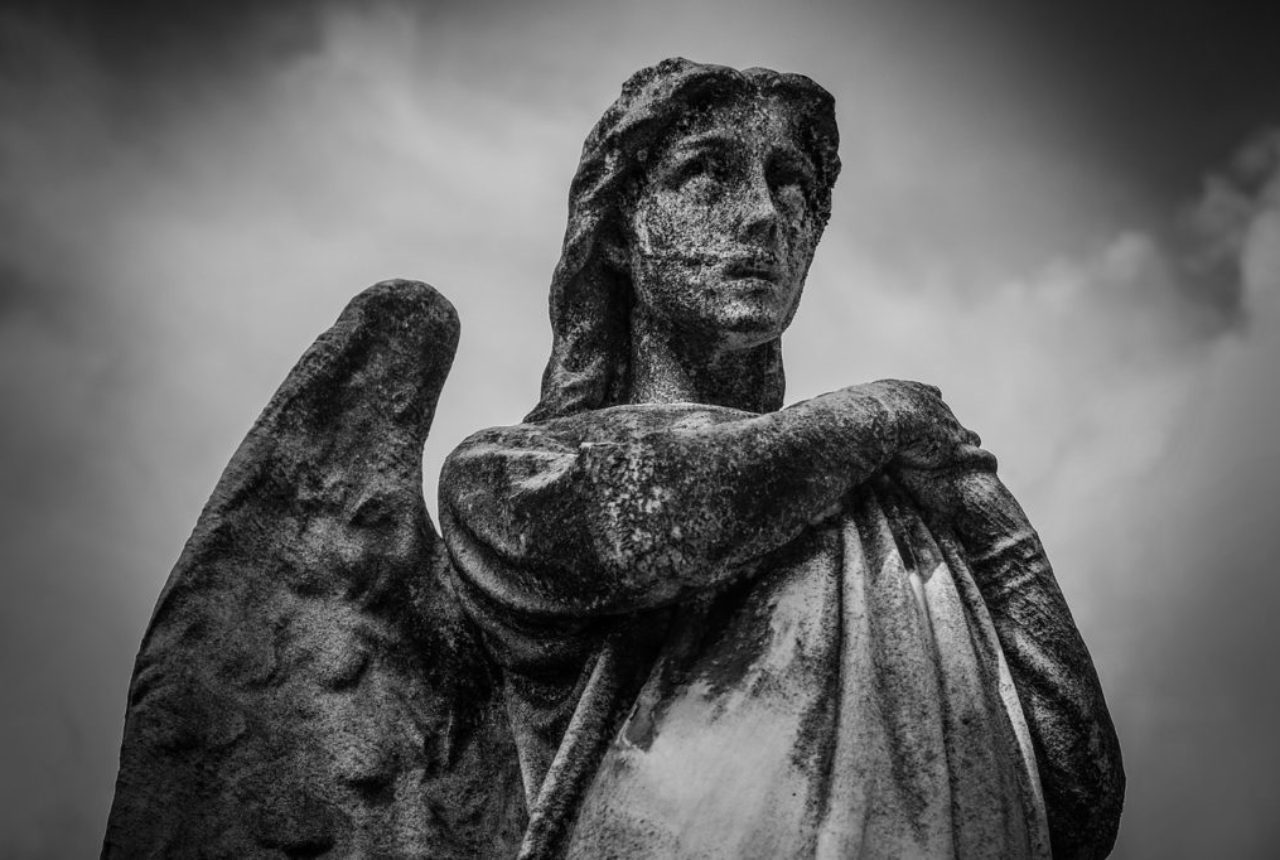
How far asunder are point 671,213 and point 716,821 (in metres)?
2.56

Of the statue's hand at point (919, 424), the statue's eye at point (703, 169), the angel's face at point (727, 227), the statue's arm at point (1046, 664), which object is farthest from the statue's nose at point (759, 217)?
the statue's arm at point (1046, 664)

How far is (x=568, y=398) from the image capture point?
Result: 5164 millimetres

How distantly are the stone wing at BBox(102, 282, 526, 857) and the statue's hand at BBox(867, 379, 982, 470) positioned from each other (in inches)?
74.0

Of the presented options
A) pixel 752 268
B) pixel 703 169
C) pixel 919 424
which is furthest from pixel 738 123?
pixel 919 424

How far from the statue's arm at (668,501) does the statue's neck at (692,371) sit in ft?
3.33

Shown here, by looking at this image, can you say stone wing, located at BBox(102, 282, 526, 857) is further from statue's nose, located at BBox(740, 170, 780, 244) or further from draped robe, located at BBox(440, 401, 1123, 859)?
statue's nose, located at BBox(740, 170, 780, 244)

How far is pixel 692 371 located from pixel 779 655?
1.79m

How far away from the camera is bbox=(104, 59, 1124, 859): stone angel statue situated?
362 cm

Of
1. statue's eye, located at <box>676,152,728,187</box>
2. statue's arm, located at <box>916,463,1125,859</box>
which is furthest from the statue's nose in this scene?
statue's arm, located at <box>916,463,1125,859</box>

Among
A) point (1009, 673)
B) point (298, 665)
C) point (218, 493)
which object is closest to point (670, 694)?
A: point (1009, 673)

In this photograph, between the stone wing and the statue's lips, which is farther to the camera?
the statue's lips

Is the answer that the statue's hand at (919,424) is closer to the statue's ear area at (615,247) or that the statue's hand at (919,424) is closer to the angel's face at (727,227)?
the angel's face at (727,227)

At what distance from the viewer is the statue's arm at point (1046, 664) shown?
13.4 ft

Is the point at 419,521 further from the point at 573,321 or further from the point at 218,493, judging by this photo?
the point at 573,321
